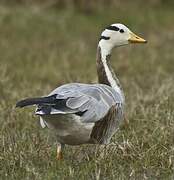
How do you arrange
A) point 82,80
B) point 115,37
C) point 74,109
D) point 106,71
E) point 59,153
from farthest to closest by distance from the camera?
point 82,80
point 115,37
point 106,71
point 59,153
point 74,109

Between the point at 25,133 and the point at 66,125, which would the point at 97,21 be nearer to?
the point at 25,133

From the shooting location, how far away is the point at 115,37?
596 cm

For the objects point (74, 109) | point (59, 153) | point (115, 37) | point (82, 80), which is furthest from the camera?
point (82, 80)

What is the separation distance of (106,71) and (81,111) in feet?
3.08

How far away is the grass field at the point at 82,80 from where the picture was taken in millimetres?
5148

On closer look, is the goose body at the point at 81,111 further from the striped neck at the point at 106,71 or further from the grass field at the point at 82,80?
the grass field at the point at 82,80

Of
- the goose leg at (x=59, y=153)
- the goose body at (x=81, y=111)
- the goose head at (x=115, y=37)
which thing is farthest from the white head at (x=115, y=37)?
the goose leg at (x=59, y=153)

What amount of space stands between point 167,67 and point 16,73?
234 cm

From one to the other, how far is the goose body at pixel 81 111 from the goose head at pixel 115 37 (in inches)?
14.8

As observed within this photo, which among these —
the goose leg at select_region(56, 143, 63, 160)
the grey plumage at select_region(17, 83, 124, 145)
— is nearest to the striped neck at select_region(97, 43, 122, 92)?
the grey plumage at select_region(17, 83, 124, 145)

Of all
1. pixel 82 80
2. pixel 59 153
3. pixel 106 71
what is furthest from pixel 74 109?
pixel 82 80

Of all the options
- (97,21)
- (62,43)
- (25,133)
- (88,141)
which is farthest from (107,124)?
(97,21)

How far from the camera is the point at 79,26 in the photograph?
13.5 metres

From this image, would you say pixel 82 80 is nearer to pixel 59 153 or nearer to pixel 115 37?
pixel 115 37
